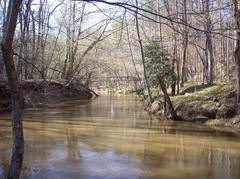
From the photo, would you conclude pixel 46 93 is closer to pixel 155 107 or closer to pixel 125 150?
pixel 155 107

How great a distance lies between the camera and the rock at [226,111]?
1563 cm

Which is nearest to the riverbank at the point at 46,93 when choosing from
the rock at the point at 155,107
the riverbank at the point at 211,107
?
the rock at the point at 155,107

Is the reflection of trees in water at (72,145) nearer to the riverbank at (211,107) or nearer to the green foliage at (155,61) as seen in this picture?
the riverbank at (211,107)

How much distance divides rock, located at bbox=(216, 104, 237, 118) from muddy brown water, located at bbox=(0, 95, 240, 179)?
115cm

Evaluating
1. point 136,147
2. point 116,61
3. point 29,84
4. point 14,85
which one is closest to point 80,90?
point 29,84

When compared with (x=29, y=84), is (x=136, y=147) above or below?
below

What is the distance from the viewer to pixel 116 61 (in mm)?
52531

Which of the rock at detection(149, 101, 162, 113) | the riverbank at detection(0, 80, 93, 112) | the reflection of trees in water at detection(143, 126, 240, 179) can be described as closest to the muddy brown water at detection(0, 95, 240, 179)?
the reflection of trees in water at detection(143, 126, 240, 179)

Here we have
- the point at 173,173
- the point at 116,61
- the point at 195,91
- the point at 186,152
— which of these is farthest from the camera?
the point at 116,61

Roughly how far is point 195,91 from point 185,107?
10.9 ft

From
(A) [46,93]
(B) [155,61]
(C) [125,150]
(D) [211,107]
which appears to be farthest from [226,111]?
(A) [46,93]

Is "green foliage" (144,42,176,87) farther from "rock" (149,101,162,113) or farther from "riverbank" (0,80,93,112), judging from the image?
"riverbank" (0,80,93,112)

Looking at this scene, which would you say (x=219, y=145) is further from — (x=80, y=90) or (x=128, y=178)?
(x=80, y=90)

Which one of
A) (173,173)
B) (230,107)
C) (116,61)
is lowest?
(173,173)
